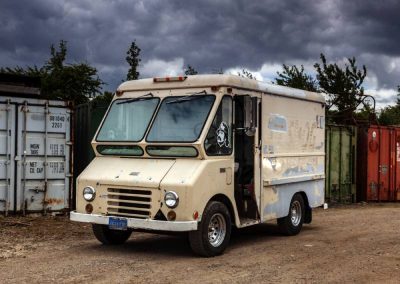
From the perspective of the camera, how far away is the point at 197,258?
8.12 meters

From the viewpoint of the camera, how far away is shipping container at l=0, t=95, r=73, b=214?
1168cm

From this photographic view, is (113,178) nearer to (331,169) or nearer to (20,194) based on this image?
(20,194)

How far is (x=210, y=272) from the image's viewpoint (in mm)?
7254

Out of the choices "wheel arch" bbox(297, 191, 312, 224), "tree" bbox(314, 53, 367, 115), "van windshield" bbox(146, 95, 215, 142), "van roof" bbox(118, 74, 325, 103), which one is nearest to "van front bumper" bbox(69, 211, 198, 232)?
"van windshield" bbox(146, 95, 215, 142)

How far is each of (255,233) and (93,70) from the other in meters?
16.1

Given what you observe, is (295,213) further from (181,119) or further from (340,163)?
(340,163)

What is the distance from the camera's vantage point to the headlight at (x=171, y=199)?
302 inches

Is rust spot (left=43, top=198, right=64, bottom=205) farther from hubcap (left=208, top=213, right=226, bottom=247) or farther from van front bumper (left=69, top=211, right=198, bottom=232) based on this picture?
hubcap (left=208, top=213, right=226, bottom=247)

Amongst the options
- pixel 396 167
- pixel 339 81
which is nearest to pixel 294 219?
pixel 396 167

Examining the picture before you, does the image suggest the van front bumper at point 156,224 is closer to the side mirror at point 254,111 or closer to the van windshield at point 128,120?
the van windshield at point 128,120

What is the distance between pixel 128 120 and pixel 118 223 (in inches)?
66.5

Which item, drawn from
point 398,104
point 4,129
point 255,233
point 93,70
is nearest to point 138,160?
point 255,233

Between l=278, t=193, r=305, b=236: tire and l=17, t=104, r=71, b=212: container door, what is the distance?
483 centimetres

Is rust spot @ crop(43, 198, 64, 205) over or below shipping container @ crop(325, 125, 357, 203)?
below
